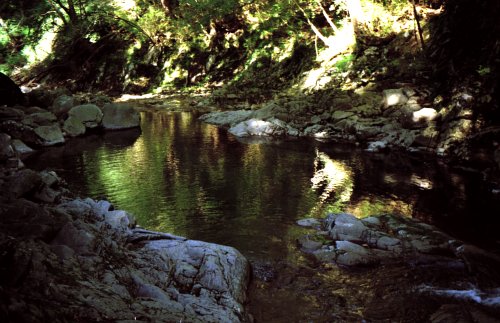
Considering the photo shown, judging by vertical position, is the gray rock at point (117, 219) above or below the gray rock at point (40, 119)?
below

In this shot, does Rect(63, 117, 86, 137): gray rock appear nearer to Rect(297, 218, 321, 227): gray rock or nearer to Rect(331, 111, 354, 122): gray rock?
Rect(331, 111, 354, 122): gray rock

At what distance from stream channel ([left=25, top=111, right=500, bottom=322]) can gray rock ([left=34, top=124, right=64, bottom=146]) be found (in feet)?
1.51

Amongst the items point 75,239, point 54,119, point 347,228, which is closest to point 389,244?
point 347,228

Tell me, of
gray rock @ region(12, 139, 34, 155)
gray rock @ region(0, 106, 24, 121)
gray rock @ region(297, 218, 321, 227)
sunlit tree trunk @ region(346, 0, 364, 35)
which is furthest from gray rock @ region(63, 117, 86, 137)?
sunlit tree trunk @ region(346, 0, 364, 35)

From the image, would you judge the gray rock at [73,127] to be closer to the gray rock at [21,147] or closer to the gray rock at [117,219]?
the gray rock at [21,147]

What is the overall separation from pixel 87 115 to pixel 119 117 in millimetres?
1519

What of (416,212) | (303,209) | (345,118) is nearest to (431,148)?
(345,118)

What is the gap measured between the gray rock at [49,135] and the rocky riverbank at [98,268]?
386 inches

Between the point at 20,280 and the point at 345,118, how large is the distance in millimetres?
16527

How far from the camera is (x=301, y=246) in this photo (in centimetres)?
739

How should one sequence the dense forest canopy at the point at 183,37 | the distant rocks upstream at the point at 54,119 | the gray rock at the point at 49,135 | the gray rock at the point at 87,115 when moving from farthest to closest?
the dense forest canopy at the point at 183,37, the gray rock at the point at 87,115, the gray rock at the point at 49,135, the distant rocks upstream at the point at 54,119

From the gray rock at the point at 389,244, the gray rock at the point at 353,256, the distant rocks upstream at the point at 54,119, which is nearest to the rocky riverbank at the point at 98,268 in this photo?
the gray rock at the point at 353,256

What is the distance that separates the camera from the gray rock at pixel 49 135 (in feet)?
53.5

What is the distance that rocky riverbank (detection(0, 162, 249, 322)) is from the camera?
3.18 metres
